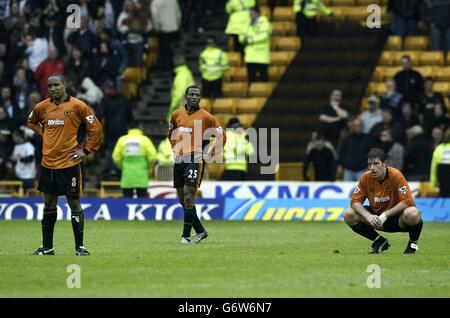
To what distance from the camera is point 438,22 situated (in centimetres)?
3123

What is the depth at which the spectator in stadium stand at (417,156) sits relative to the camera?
94.0ft

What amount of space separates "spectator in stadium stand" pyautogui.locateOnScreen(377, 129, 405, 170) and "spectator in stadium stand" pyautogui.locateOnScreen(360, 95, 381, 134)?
1043mm

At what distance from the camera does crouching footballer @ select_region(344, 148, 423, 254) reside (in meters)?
17.6

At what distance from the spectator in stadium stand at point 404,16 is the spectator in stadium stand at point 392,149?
4588 millimetres

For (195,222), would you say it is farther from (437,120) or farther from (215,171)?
(437,120)

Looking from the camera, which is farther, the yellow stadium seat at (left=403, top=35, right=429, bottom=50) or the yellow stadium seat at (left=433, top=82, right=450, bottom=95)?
the yellow stadium seat at (left=403, top=35, right=429, bottom=50)

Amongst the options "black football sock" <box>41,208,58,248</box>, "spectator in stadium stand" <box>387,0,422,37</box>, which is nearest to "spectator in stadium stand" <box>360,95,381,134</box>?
"spectator in stadium stand" <box>387,0,422,37</box>

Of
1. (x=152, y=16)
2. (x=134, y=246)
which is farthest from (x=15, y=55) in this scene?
(x=134, y=246)

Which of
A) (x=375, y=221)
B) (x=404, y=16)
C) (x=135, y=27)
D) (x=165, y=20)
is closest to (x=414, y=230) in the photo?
(x=375, y=221)

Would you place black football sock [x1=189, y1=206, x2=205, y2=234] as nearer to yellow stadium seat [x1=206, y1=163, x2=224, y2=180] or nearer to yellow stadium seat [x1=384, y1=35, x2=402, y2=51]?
yellow stadium seat [x1=206, y1=163, x2=224, y2=180]

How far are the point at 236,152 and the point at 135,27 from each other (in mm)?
6075

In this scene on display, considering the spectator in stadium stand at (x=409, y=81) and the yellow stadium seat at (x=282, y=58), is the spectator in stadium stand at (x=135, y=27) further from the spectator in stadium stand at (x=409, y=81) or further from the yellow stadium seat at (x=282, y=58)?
the spectator in stadium stand at (x=409, y=81)

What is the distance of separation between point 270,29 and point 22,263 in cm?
1635
